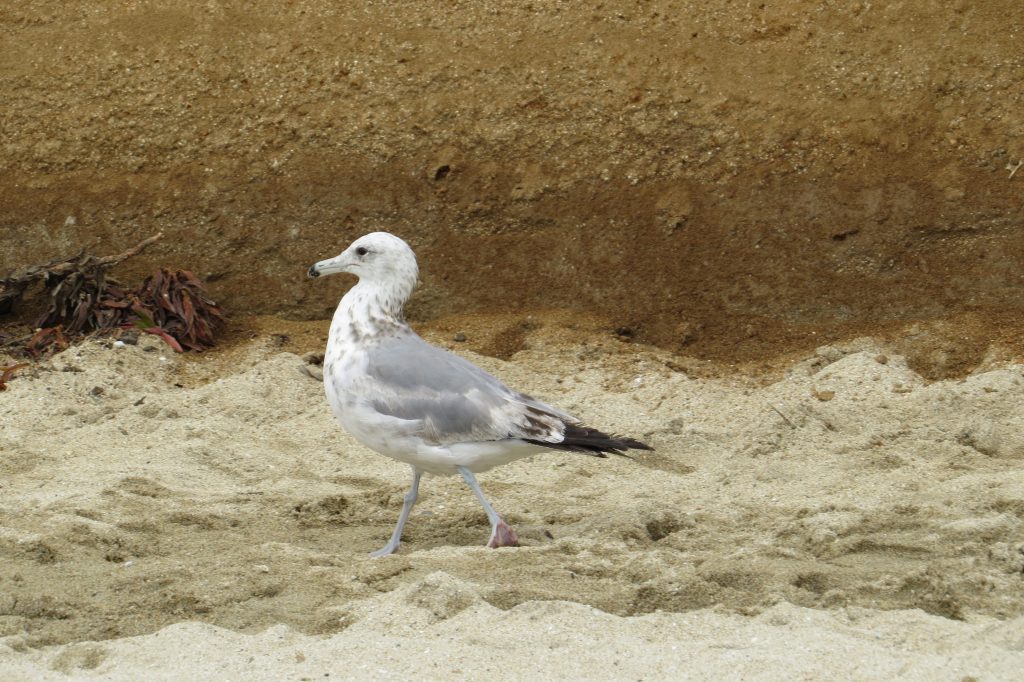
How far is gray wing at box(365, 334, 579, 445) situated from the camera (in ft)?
16.0

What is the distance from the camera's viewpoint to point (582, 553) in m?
4.56

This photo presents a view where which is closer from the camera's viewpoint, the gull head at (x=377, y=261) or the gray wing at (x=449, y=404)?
the gray wing at (x=449, y=404)

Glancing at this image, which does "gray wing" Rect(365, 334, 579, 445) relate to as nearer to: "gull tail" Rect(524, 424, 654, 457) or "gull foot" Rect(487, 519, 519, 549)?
"gull tail" Rect(524, 424, 654, 457)

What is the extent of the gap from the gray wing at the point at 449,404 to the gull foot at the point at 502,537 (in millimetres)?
330

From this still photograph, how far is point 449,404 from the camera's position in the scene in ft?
16.1

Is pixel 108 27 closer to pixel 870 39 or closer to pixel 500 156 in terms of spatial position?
pixel 500 156

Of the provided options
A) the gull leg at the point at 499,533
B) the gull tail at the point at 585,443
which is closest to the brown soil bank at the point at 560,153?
the gull tail at the point at 585,443

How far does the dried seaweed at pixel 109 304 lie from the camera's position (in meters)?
7.22

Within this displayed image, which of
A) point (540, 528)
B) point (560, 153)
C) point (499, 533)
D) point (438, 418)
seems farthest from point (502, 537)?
point (560, 153)

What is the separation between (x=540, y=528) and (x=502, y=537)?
38 centimetres

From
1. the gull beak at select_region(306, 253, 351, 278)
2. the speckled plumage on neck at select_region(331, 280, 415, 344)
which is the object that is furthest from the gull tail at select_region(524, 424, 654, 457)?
the gull beak at select_region(306, 253, 351, 278)

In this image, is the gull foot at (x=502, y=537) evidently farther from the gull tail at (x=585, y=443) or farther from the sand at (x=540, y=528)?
the gull tail at (x=585, y=443)

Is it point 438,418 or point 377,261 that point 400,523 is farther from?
point 377,261

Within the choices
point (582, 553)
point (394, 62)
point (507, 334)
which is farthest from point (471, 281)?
point (582, 553)
